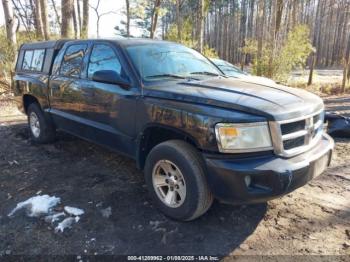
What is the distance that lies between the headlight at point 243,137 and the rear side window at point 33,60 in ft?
12.6

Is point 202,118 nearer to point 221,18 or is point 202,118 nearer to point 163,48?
point 163,48

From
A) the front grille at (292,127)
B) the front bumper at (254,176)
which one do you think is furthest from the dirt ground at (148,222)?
the front grille at (292,127)

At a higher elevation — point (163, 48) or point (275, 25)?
point (275, 25)

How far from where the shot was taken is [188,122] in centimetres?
296

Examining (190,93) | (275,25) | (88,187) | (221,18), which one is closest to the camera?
(190,93)

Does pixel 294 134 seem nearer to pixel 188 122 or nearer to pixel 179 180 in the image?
pixel 188 122

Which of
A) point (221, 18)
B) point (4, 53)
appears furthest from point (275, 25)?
point (221, 18)

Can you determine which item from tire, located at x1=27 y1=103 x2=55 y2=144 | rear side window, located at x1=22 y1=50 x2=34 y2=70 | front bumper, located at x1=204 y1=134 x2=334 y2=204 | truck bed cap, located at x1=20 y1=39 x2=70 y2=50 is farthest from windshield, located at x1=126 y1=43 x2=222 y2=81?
rear side window, located at x1=22 y1=50 x2=34 y2=70

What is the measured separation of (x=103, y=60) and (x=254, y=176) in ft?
7.93

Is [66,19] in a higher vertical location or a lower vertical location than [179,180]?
higher

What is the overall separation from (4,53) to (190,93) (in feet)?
34.0

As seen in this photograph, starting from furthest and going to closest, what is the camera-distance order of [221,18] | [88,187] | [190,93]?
[221,18]
[88,187]
[190,93]

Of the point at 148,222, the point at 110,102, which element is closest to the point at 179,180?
the point at 148,222

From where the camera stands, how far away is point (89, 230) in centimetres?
314
